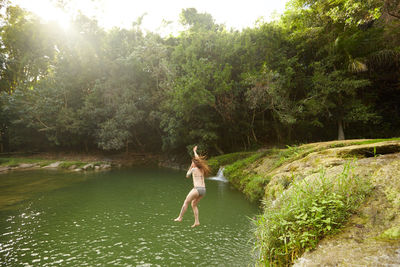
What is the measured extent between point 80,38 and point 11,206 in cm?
2454

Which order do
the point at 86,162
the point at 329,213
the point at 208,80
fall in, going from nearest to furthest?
the point at 329,213, the point at 208,80, the point at 86,162

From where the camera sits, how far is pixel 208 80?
19.4 metres

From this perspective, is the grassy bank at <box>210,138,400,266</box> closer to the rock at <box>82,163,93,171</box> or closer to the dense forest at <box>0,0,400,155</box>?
the dense forest at <box>0,0,400,155</box>

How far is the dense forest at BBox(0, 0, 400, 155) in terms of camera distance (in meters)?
17.5

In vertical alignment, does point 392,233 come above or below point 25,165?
above

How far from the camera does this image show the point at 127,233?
25.1ft

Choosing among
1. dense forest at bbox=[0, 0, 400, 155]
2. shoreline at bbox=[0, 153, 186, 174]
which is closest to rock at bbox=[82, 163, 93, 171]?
shoreline at bbox=[0, 153, 186, 174]

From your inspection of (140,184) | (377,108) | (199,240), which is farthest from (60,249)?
(377,108)

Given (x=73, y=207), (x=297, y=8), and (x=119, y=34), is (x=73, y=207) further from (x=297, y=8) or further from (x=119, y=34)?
(x=119, y=34)

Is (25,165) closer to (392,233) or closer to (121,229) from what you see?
(121,229)

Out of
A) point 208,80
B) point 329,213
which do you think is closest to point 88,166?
point 208,80

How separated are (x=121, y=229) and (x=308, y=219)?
653 centimetres

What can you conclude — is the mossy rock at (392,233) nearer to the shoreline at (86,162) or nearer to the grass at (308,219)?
the grass at (308,219)

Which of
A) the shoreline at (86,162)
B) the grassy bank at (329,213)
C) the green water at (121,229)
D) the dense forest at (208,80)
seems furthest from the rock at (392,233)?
the shoreline at (86,162)
